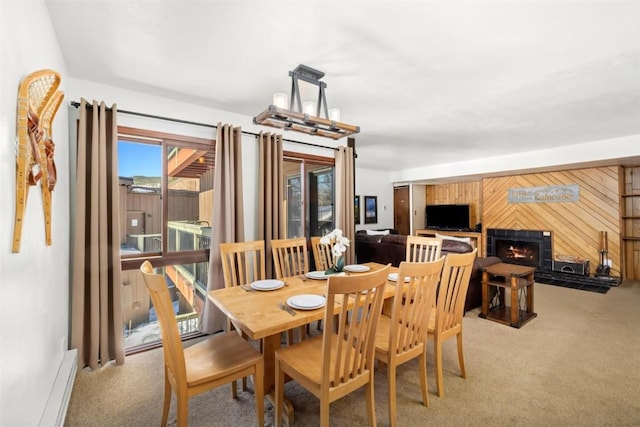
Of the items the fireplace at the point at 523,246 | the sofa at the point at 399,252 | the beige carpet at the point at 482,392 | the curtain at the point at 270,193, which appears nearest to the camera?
the beige carpet at the point at 482,392

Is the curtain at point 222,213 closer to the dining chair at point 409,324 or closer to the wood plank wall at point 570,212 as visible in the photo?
the dining chair at point 409,324

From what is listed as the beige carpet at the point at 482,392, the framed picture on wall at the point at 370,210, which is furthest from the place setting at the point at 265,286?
the framed picture on wall at the point at 370,210

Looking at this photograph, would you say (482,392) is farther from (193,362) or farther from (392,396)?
(193,362)

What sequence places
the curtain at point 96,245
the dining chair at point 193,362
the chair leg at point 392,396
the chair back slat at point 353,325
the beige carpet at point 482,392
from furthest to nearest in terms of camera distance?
1. the curtain at point 96,245
2. the beige carpet at point 482,392
3. the chair leg at point 392,396
4. the dining chair at point 193,362
5. the chair back slat at point 353,325

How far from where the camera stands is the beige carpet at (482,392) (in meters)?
1.82

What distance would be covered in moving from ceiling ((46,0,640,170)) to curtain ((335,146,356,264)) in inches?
33.1

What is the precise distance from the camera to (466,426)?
68.6 inches

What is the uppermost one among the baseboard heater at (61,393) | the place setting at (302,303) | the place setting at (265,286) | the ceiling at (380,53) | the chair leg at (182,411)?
the ceiling at (380,53)

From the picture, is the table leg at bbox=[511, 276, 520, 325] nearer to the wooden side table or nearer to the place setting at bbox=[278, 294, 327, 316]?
the wooden side table

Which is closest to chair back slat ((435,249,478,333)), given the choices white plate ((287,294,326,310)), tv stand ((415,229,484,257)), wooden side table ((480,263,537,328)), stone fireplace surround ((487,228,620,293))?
white plate ((287,294,326,310))

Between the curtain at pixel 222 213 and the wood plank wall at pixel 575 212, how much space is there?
6.18 m

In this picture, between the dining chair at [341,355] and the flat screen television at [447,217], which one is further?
the flat screen television at [447,217]

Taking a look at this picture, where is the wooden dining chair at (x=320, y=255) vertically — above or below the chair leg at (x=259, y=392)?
above

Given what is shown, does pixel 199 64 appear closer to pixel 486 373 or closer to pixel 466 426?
pixel 466 426
